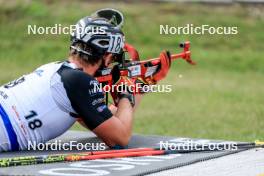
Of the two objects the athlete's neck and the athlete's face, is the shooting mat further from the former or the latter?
the athlete's face

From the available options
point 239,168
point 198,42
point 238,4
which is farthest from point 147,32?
point 239,168

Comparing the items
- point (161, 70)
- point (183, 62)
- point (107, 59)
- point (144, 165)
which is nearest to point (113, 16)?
point (107, 59)

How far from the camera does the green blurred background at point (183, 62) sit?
1268cm

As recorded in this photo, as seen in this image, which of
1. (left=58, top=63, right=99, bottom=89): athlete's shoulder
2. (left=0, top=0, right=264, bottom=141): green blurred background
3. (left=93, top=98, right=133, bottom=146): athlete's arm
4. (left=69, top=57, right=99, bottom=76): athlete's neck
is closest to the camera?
(left=58, top=63, right=99, bottom=89): athlete's shoulder

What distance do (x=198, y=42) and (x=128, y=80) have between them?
14.2m

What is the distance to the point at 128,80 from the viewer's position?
738cm

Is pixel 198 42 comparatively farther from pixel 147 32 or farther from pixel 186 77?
pixel 186 77

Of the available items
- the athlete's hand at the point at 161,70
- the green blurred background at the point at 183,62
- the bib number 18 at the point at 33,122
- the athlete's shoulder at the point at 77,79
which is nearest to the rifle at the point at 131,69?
the athlete's hand at the point at 161,70

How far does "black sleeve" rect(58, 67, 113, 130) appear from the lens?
266 inches

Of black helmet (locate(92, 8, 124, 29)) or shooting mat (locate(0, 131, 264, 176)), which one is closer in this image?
shooting mat (locate(0, 131, 264, 176))

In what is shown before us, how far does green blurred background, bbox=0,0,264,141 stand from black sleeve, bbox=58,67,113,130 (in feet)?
14.7

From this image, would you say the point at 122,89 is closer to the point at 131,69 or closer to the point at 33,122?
the point at 131,69

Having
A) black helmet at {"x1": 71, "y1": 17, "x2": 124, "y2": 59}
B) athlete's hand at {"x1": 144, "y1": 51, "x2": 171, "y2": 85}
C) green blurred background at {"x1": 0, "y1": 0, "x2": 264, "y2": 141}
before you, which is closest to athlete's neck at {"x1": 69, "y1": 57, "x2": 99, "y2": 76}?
black helmet at {"x1": 71, "y1": 17, "x2": 124, "y2": 59}

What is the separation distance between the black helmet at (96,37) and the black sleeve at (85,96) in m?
0.27
